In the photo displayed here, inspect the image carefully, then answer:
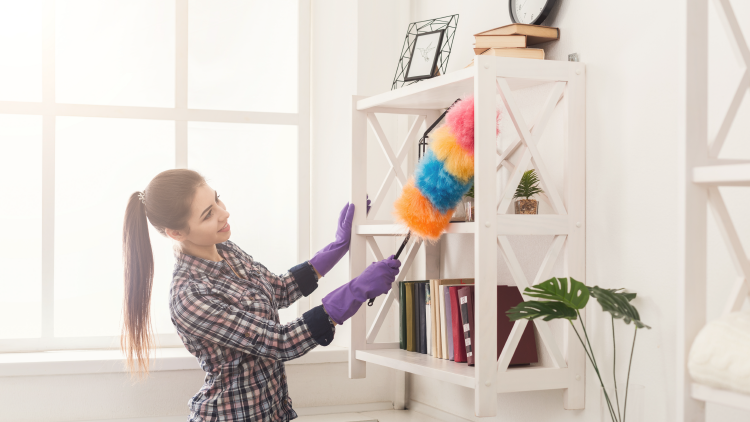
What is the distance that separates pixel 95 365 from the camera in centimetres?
223

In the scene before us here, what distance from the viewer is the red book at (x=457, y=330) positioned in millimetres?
1708

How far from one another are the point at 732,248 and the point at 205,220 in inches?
51.6

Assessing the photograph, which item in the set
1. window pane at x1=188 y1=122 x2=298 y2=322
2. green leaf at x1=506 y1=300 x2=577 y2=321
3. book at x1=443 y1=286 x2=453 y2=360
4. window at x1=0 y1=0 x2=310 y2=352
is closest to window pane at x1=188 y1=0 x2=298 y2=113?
window at x1=0 y1=0 x2=310 y2=352

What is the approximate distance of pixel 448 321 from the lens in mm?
1765

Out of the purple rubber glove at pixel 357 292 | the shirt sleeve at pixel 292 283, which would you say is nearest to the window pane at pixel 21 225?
the shirt sleeve at pixel 292 283

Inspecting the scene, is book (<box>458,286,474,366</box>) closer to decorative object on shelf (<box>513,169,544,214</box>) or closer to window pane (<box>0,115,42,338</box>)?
decorative object on shelf (<box>513,169,544,214</box>)

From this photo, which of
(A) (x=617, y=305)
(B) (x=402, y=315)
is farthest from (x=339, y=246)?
(A) (x=617, y=305)

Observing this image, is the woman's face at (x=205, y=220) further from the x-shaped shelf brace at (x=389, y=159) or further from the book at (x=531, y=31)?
the book at (x=531, y=31)

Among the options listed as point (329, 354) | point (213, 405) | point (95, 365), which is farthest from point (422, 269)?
point (95, 365)

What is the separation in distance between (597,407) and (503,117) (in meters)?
0.84

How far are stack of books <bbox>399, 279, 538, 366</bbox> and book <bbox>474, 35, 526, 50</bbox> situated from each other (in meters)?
0.61

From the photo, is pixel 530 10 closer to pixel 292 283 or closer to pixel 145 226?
pixel 292 283

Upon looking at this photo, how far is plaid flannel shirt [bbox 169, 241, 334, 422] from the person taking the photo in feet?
5.40

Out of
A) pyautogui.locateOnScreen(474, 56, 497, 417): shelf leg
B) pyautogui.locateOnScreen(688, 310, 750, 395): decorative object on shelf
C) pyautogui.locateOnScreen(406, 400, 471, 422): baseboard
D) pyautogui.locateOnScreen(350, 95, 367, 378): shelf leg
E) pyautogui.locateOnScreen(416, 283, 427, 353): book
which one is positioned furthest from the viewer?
pyautogui.locateOnScreen(406, 400, 471, 422): baseboard
